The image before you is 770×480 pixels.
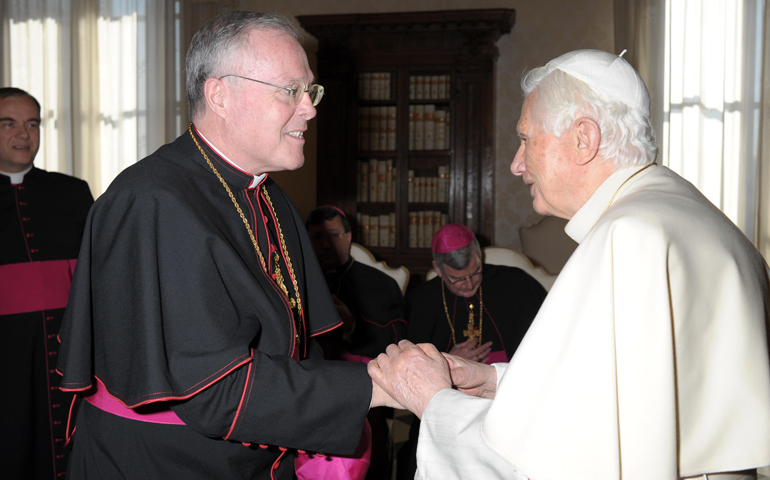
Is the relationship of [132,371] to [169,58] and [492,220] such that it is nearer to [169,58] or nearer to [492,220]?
[169,58]

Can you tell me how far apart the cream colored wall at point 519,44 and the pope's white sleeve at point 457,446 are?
5.02 meters

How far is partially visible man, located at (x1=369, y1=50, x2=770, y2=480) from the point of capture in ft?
3.32

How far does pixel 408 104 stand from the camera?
6055mm

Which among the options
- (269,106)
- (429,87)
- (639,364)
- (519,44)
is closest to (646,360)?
(639,364)

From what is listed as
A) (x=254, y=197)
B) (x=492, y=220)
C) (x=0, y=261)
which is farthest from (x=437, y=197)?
(x=254, y=197)

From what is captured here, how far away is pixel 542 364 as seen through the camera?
1092mm

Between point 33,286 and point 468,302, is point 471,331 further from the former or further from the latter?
point 33,286

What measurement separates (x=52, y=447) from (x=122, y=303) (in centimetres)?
209

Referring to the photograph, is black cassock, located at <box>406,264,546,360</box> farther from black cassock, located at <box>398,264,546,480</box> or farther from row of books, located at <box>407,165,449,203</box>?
row of books, located at <box>407,165,449,203</box>

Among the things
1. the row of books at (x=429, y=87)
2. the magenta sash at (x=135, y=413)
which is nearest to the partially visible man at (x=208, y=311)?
the magenta sash at (x=135, y=413)

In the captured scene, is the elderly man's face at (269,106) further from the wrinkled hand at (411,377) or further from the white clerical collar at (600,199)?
the white clerical collar at (600,199)

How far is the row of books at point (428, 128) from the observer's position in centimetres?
604

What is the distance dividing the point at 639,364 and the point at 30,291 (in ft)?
9.38

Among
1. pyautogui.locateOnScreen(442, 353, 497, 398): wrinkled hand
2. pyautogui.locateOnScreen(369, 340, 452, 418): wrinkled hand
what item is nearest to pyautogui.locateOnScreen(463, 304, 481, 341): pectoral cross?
pyautogui.locateOnScreen(442, 353, 497, 398): wrinkled hand
